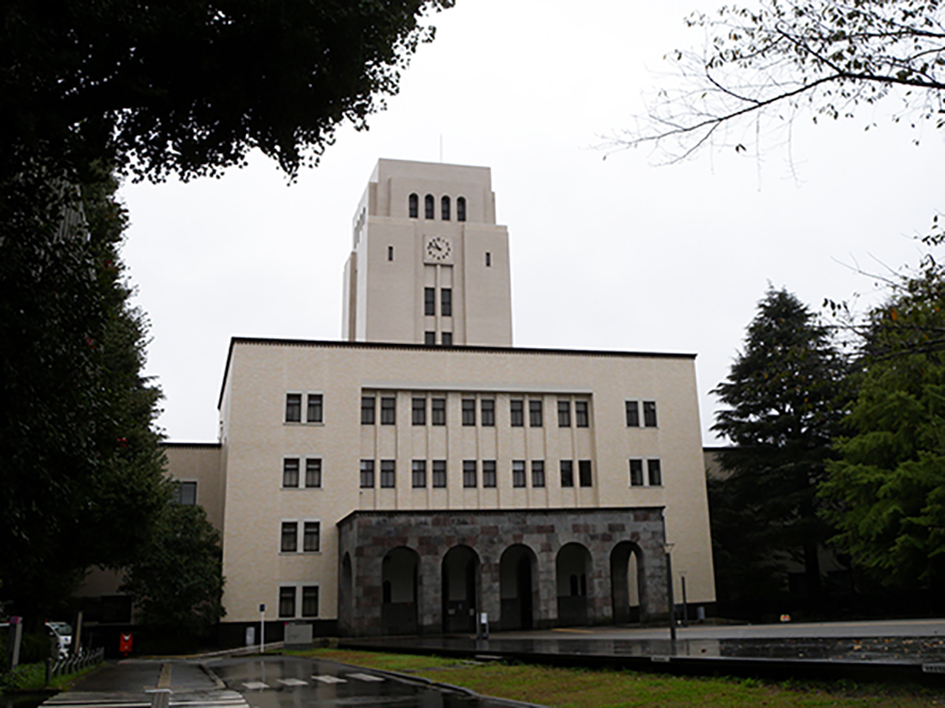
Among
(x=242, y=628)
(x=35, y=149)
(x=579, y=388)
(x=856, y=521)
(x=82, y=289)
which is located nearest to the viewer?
(x=35, y=149)

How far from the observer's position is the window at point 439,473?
43.2m

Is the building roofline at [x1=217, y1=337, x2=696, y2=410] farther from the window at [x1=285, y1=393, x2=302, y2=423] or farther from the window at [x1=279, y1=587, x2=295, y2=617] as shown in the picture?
the window at [x1=279, y1=587, x2=295, y2=617]

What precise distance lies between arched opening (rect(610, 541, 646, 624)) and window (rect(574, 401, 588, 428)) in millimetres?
7316

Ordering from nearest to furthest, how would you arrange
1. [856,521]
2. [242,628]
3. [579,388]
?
[856,521]
[242,628]
[579,388]

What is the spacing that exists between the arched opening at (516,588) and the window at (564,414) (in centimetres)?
707

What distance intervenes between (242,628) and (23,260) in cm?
3274

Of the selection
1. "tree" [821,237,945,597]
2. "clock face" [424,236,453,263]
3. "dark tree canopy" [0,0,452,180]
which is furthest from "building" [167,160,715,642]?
"dark tree canopy" [0,0,452,180]

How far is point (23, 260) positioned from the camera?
995 centimetres

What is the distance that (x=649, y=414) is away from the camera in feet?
153

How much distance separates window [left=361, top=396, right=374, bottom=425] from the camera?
143 feet

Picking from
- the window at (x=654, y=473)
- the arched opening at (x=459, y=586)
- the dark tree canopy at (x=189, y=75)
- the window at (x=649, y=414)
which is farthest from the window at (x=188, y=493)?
the dark tree canopy at (x=189, y=75)

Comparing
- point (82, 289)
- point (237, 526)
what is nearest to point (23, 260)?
point (82, 289)

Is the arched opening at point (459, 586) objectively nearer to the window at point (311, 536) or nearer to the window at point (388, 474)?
the window at point (388, 474)

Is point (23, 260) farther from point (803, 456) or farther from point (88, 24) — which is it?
point (803, 456)
